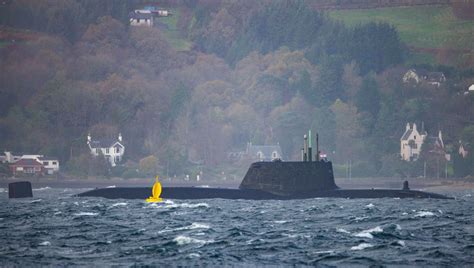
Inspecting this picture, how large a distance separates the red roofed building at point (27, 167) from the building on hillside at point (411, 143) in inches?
2183

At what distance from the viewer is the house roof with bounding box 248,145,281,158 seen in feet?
520

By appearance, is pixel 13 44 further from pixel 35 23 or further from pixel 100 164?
pixel 100 164

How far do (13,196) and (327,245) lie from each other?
4306cm

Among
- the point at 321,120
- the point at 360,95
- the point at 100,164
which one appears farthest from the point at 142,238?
the point at 360,95

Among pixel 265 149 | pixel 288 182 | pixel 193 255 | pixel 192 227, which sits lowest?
pixel 193 255

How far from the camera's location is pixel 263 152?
15850 centimetres

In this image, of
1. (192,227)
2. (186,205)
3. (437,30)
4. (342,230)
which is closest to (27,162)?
(437,30)

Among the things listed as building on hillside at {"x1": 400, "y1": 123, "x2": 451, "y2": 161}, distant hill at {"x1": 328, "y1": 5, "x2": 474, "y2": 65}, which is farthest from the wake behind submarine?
distant hill at {"x1": 328, "y1": 5, "x2": 474, "y2": 65}

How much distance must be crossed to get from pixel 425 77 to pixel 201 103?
3948cm

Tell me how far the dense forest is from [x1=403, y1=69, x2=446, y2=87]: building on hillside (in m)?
1.44

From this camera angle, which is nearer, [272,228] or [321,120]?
[272,228]

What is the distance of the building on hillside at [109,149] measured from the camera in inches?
6196

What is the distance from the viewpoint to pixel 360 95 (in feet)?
577

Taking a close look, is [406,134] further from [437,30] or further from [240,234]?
[240,234]
